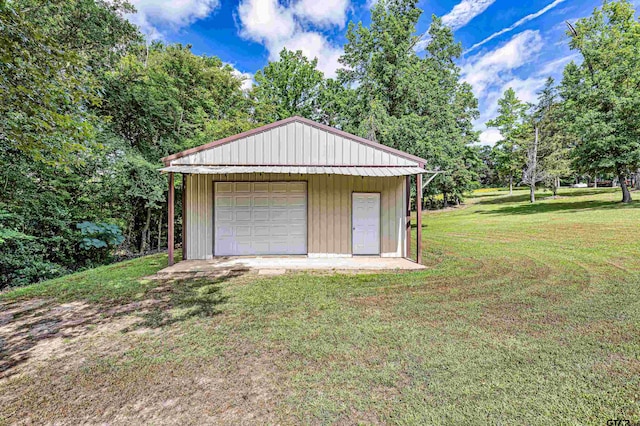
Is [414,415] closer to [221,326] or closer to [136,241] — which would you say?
[221,326]

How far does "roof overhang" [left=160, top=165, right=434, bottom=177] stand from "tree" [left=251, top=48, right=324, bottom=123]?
58.8 feet

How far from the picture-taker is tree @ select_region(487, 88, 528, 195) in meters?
27.5

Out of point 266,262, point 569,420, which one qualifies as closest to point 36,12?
point 266,262

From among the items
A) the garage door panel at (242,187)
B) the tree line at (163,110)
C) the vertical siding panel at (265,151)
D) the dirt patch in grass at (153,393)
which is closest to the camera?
the dirt patch in grass at (153,393)

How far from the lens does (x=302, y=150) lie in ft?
26.0

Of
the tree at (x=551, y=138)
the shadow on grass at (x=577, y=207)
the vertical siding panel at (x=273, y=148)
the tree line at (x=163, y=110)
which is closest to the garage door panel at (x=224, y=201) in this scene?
the vertical siding panel at (x=273, y=148)

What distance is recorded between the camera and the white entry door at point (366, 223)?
8461mm

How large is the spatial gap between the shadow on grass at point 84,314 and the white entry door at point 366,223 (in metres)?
4.21

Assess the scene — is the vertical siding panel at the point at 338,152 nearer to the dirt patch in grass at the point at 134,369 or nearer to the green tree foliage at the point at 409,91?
the dirt patch in grass at the point at 134,369

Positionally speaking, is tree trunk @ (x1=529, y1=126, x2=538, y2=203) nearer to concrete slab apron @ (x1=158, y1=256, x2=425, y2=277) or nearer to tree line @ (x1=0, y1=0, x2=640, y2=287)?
tree line @ (x1=0, y1=0, x2=640, y2=287)

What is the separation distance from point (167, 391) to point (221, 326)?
135 centimetres

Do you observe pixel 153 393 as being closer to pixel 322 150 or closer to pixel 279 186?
pixel 279 186

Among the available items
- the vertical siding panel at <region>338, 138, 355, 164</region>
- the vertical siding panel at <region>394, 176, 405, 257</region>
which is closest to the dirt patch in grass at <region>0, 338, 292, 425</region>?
the vertical siding panel at <region>338, 138, 355, 164</region>

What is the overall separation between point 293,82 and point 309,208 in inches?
767
